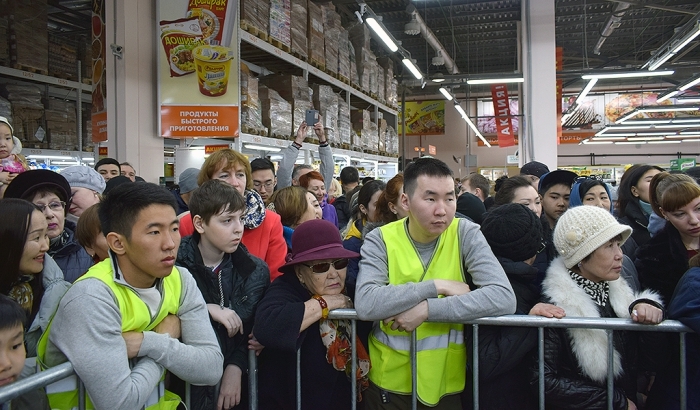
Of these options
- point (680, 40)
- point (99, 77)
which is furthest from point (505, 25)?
point (99, 77)

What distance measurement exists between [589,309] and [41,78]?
7620mm

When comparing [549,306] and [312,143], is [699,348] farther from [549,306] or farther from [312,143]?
[312,143]

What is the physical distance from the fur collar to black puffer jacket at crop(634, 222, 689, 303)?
0.58 metres

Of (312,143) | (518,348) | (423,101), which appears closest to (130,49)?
(312,143)

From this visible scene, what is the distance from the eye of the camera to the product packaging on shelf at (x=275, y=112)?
6148 mm

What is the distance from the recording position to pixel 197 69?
17.6 feet

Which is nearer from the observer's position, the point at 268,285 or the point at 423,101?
the point at 268,285

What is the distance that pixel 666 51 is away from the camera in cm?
949

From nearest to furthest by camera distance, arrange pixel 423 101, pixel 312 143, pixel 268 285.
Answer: pixel 268 285 < pixel 312 143 < pixel 423 101

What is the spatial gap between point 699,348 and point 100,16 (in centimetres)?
627

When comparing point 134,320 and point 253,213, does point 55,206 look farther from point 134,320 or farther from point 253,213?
point 134,320

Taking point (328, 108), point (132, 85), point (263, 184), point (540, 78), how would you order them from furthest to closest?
point (540, 78) → point (328, 108) → point (132, 85) → point (263, 184)

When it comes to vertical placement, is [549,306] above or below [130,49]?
below

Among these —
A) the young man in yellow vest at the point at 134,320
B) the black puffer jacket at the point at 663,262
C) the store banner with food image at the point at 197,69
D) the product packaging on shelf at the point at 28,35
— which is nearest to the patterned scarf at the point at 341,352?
the young man in yellow vest at the point at 134,320
